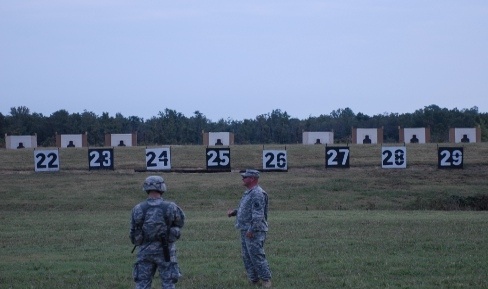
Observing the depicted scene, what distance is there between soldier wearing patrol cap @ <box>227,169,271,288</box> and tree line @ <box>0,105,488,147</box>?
79858 mm

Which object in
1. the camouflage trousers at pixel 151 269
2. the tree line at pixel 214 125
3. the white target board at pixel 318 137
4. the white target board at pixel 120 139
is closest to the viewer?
the camouflage trousers at pixel 151 269

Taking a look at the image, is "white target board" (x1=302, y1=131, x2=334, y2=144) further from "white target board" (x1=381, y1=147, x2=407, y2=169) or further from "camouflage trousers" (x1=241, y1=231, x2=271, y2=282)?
"camouflage trousers" (x1=241, y1=231, x2=271, y2=282)

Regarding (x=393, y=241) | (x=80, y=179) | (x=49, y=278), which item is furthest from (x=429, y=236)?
(x=80, y=179)

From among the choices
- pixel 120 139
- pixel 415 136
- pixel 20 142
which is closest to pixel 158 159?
pixel 20 142

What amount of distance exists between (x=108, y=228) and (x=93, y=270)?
421 inches

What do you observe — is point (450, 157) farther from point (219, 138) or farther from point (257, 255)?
point (257, 255)

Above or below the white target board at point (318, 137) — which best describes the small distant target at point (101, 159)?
below

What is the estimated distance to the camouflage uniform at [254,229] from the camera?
15547 mm

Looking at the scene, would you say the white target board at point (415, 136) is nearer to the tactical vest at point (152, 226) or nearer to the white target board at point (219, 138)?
the white target board at point (219, 138)

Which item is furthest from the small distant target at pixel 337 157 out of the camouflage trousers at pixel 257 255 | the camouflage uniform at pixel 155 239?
the camouflage uniform at pixel 155 239

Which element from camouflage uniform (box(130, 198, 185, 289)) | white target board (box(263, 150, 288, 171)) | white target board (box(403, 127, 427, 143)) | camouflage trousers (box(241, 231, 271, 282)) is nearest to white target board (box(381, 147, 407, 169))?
white target board (box(263, 150, 288, 171))

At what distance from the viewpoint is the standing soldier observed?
1228 cm

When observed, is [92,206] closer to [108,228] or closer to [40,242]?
[108,228]

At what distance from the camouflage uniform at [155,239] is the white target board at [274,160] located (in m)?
39.3
